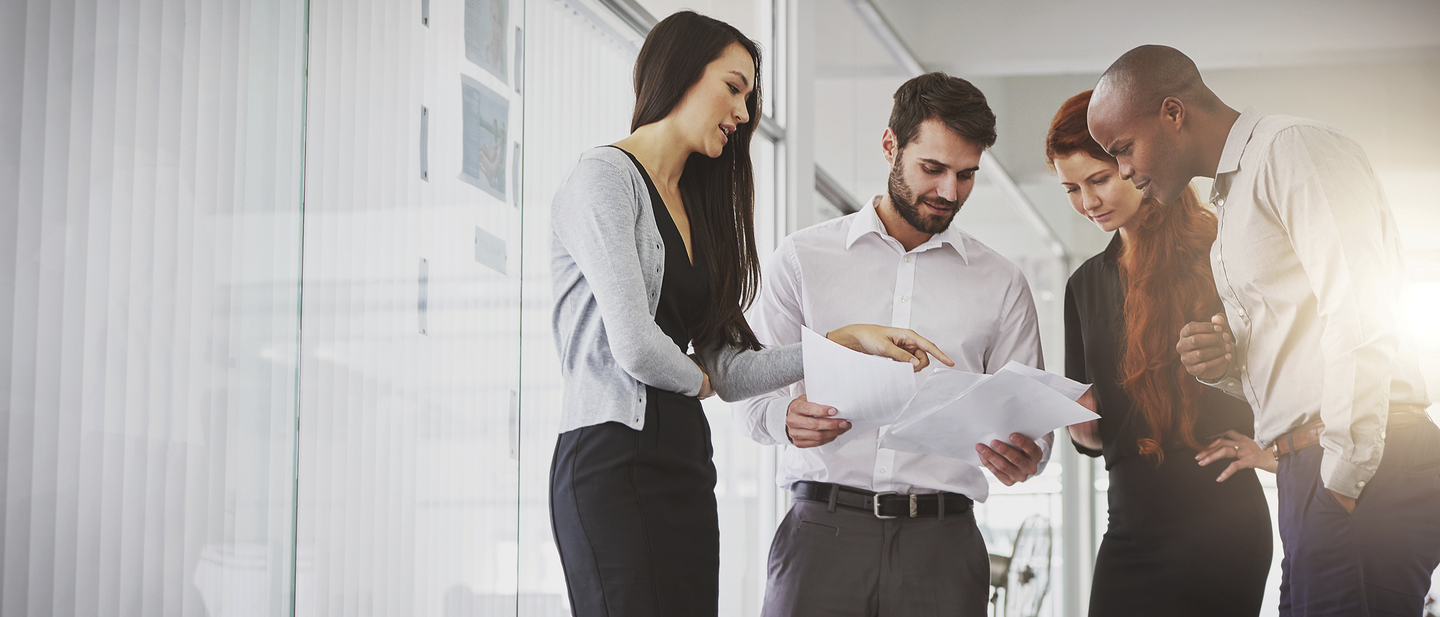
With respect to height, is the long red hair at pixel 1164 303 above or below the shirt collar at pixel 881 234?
below

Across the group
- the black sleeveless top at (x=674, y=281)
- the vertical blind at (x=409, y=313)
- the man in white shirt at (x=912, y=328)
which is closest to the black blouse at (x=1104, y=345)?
the man in white shirt at (x=912, y=328)

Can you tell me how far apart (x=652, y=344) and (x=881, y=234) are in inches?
46.3

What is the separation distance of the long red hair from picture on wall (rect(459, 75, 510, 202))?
1.36 metres

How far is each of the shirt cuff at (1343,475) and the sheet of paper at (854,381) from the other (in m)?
0.89

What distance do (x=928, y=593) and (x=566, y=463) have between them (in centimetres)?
100

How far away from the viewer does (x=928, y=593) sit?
77.7 inches

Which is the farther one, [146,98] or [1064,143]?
[1064,143]

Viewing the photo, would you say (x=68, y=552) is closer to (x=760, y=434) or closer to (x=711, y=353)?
(x=711, y=353)

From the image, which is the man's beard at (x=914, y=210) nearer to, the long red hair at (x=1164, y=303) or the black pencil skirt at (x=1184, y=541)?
the long red hair at (x=1164, y=303)

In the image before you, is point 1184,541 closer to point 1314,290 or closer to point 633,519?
point 1314,290

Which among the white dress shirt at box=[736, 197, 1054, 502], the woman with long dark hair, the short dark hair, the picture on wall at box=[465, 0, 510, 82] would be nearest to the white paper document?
the woman with long dark hair

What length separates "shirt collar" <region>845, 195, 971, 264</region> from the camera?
229 centimetres

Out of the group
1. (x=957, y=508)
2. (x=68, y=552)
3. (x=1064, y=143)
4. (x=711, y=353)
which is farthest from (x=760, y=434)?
(x=68, y=552)

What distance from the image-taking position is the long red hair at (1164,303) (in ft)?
6.81
